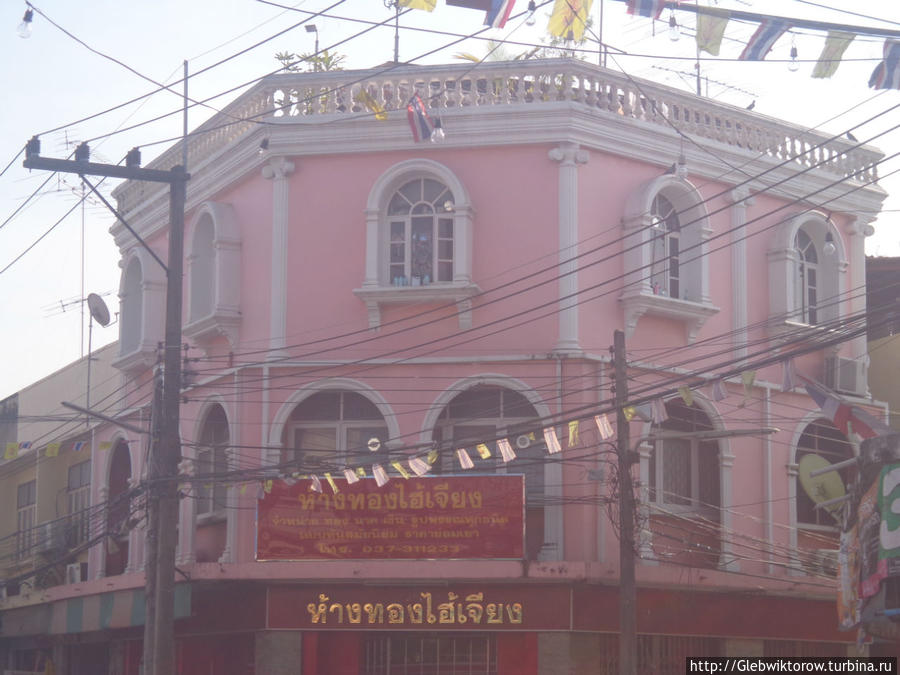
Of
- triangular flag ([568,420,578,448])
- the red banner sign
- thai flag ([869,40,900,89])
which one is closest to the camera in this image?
thai flag ([869,40,900,89])

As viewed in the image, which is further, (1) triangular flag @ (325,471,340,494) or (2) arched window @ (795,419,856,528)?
(2) arched window @ (795,419,856,528)

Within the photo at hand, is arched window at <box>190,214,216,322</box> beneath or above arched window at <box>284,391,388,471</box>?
above

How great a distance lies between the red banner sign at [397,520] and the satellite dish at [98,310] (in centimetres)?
756

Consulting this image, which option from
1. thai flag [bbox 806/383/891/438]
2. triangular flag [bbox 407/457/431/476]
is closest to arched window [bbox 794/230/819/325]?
thai flag [bbox 806/383/891/438]

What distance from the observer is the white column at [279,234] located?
2323 centimetres

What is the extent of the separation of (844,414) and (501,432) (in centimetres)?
577

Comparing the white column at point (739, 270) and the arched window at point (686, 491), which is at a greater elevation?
the white column at point (739, 270)

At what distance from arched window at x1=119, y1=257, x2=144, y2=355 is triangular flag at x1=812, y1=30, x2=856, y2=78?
17696mm

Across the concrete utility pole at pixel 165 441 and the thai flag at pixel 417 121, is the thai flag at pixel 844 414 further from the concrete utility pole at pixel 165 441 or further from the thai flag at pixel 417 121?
the concrete utility pole at pixel 165 441

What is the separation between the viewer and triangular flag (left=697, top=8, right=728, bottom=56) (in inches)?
485

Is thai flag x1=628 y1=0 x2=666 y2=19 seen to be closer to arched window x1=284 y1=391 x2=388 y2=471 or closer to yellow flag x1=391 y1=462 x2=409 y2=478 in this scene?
yellow flag x1=391 y1=462 x2=409 y2=478

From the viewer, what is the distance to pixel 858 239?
25938mm

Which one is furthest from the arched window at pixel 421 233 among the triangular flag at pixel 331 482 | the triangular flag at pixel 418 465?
the triangular flag at pixel 418 465

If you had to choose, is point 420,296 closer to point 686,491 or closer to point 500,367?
point 500,367
